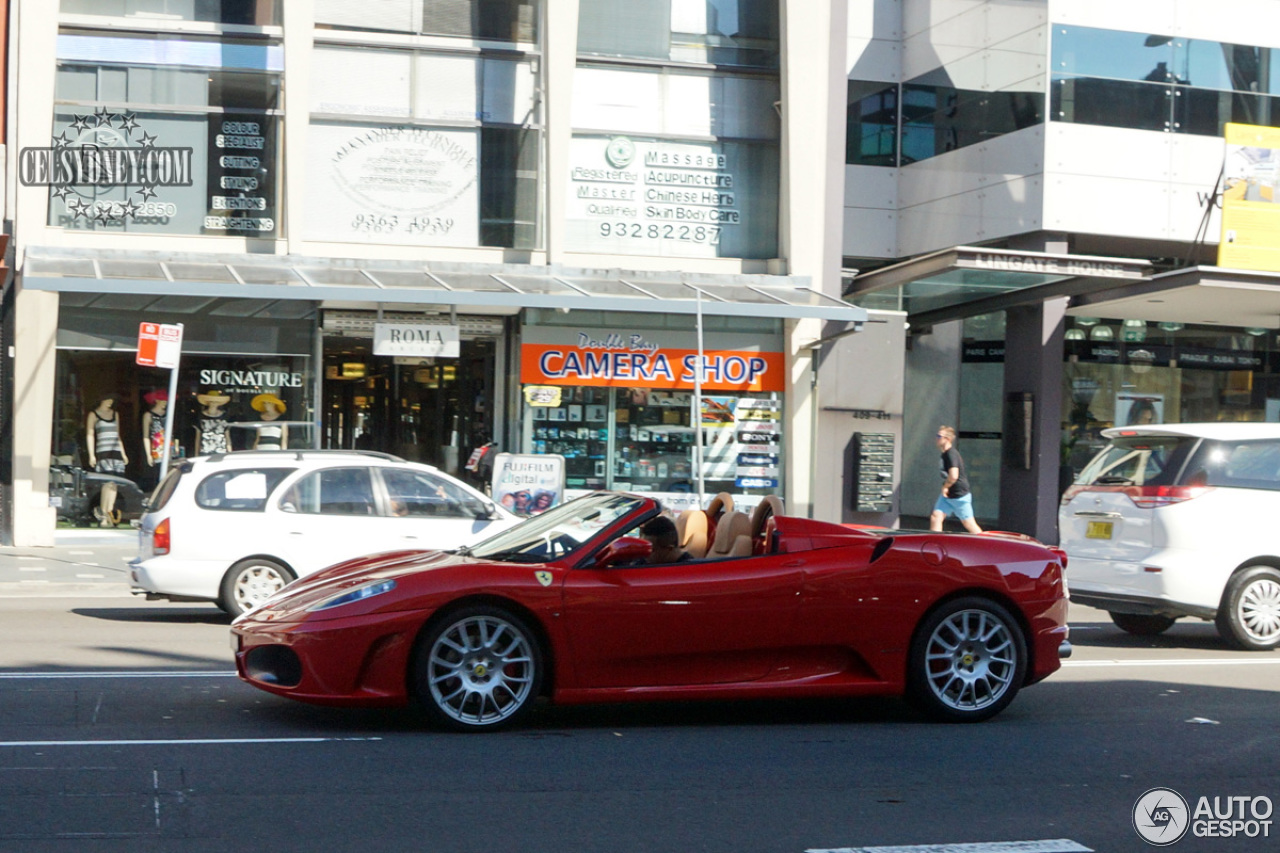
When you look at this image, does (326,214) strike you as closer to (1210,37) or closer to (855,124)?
(855,124)

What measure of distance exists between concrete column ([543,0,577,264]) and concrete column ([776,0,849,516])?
326cm

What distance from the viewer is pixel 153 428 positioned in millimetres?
18953

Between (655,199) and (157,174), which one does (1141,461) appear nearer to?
(655,199)

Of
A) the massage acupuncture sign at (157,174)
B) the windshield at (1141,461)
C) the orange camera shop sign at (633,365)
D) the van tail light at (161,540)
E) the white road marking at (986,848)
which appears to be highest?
the massage acupuncture sign at (157,174)

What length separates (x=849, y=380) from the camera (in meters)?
21.2

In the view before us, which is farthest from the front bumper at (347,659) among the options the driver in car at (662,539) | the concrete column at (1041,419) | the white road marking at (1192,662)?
the concrete column at (1041,419)

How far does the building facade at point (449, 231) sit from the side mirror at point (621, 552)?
36.4ft

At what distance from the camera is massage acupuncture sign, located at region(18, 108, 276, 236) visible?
736 inches

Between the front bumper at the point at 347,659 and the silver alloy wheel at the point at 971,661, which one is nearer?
the front bumper at the point at 347,659

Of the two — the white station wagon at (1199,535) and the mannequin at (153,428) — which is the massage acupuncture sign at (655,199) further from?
the white station wagon at (1199,535)

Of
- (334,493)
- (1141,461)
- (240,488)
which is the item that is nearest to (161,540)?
(240,488)

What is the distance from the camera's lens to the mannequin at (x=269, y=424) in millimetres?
19281

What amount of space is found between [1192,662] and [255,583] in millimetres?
7455

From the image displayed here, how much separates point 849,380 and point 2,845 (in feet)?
57.2
